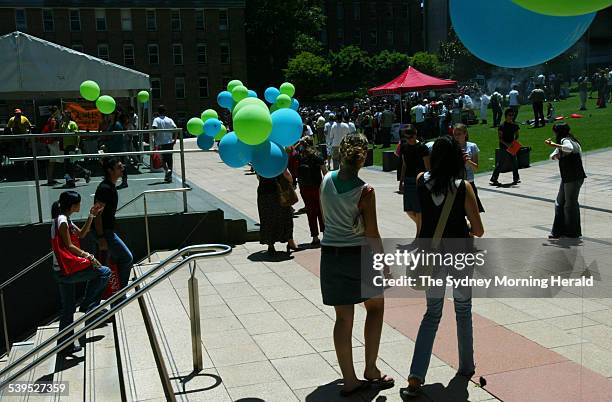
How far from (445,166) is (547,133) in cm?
2015

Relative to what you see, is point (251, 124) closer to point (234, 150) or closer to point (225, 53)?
point (234, 150)

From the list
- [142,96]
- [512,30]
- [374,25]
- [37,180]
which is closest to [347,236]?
[512,30]

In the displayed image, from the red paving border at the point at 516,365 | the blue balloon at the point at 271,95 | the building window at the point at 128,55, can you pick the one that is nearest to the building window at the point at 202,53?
the building window at the point at 128,55

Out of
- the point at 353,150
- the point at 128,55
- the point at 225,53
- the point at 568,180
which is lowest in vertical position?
the point at 568,180

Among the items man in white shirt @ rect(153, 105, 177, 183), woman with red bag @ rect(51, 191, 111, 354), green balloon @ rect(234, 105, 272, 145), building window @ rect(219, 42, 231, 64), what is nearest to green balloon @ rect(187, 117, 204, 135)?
man in white shirt @ rect(153, 105, 177, 183)

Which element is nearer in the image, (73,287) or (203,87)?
(73,287)

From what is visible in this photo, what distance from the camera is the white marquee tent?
49.9ft

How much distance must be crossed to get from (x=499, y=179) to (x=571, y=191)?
7806 mm

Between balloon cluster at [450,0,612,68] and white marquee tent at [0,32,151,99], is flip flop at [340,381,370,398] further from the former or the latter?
white marquee tent at [0,32,151,99]

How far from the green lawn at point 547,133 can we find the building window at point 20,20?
44417 millimetres

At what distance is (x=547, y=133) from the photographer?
22969 millimetres

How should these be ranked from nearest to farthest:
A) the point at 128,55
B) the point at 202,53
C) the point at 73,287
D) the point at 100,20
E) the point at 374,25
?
the point at 73,287 < the point at 100,20 < the point at 128,55 < the point at 202,53 < the point at 374,25

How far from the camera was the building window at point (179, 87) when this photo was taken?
63.3m

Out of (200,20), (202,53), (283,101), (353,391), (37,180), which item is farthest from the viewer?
(202,53)
